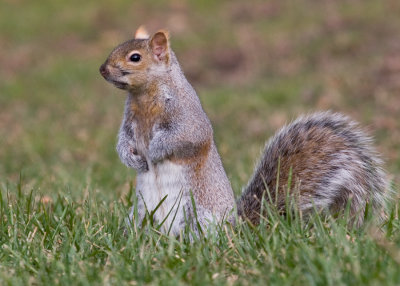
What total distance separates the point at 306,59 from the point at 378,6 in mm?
2428

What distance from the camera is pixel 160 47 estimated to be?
3.72 meters

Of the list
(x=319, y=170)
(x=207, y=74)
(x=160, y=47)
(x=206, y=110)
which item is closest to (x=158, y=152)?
(x=160, y=47)

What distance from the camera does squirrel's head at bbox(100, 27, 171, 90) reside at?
3570 mm

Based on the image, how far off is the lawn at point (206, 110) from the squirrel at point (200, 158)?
0.56 feet

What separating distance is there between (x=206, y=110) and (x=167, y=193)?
5.62m

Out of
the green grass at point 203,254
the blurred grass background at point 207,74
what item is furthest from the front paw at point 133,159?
the blurred grass background at point 207,74

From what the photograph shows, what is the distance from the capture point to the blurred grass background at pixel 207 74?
6883 mm

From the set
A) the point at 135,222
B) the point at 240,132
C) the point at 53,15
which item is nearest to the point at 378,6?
the point at 240,132

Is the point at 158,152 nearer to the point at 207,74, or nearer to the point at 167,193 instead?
the point at 167,193

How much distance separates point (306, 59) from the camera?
36.4ft

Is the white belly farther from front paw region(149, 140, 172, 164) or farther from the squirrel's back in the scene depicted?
the squirrel's back

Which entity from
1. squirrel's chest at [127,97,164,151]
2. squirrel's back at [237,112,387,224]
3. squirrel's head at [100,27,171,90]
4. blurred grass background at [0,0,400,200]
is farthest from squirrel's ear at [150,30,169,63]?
blurred grass background at [0,0,400,200]

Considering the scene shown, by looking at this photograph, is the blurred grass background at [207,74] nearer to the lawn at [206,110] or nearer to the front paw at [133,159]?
the lawn at [206,110]

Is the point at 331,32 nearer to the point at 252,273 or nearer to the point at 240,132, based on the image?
the point at 240,132
